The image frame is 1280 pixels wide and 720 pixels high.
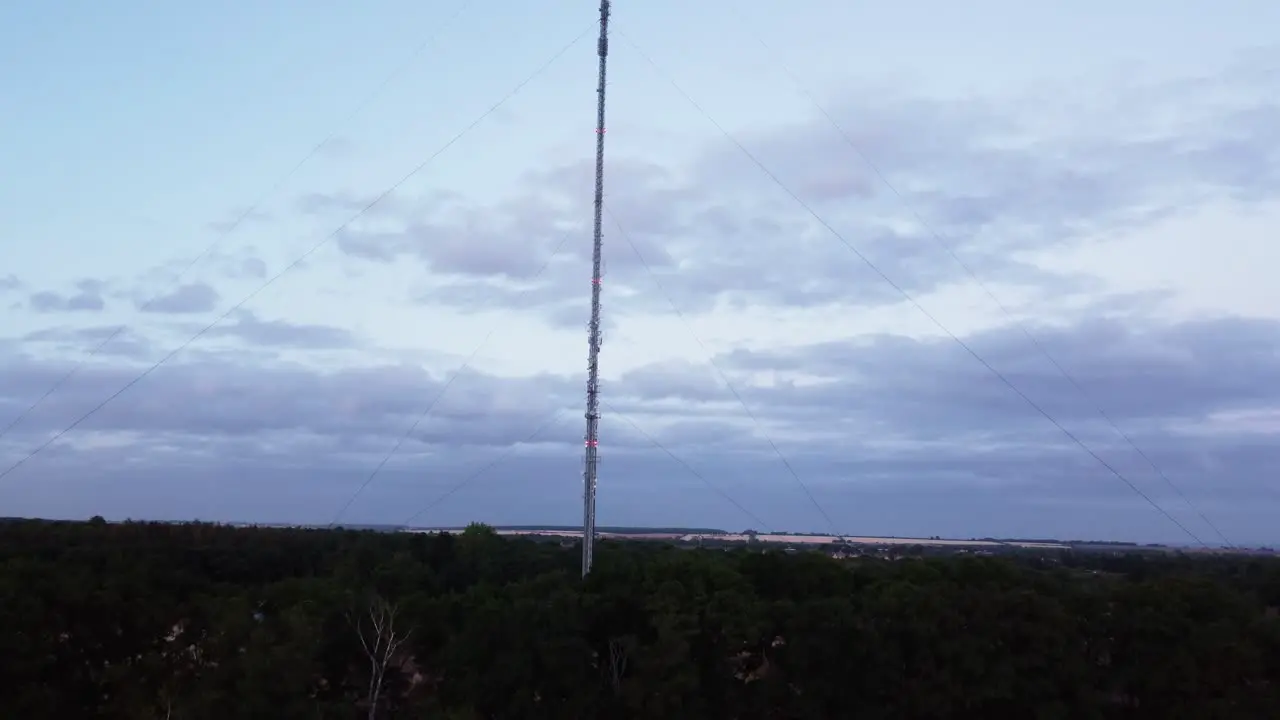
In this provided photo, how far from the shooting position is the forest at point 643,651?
33.9 m

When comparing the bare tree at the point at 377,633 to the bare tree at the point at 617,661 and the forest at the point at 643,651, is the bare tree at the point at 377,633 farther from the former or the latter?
the bare tree at the point at 617,661

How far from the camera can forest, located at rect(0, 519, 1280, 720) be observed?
33.9 meters

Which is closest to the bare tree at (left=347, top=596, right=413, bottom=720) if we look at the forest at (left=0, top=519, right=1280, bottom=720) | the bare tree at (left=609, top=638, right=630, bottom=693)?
the forest at (left=0, top=519, right=1280, bottom=720)

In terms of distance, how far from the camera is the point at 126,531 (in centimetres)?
8194

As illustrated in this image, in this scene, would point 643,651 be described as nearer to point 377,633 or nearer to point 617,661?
point 617,661

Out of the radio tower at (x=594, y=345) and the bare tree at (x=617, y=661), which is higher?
the radio tower at (x=594, y=345)

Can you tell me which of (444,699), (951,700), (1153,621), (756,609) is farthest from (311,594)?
(1153,621)

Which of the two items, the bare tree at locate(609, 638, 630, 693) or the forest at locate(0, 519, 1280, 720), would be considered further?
the bare tree at locate(609, 638, 630, 693)

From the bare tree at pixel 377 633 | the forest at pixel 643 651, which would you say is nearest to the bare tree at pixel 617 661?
the forest at pixel 643 651

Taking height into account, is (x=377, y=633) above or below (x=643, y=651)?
above

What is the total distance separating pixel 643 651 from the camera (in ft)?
113

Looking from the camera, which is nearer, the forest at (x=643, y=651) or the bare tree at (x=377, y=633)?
the bare tree at (x=377, y=633)

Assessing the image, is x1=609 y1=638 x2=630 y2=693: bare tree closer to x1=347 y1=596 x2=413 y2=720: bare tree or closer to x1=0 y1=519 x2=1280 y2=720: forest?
x1=0 y1=519 x2=1280 y2=720: forest

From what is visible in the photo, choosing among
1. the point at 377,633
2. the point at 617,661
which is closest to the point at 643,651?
the point at 617,661
